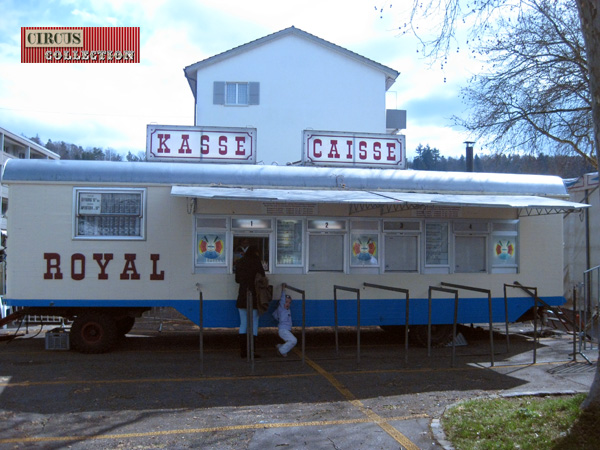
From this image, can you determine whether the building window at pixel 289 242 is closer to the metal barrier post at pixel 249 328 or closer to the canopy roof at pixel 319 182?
the canopy roof at pixel 319 182

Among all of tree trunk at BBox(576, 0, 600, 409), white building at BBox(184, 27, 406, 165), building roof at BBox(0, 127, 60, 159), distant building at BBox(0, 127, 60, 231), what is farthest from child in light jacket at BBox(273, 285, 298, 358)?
building roof at BBox(0, 127, 60, 159)

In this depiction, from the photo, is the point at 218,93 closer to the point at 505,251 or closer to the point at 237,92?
the point at 237,92

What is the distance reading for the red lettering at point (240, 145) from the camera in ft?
34.7

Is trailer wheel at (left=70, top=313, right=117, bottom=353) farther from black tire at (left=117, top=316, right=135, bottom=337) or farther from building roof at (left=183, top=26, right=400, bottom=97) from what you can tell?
building roof at (left=183, top=26, right=400, bottom=97)

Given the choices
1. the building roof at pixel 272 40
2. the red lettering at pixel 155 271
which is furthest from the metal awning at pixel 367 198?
the building roof at pixel 272 40

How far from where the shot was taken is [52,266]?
899 cm

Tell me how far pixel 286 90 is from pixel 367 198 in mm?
18048

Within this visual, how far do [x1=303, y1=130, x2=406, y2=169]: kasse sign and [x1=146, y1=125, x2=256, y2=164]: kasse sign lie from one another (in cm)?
120

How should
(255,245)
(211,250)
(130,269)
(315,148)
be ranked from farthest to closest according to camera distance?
(315,148) → (255,245) → (211,250) → (130,269)

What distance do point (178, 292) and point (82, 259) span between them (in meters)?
1.64

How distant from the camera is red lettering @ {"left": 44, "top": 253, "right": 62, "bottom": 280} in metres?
8.98

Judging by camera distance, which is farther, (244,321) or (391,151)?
(391,151)

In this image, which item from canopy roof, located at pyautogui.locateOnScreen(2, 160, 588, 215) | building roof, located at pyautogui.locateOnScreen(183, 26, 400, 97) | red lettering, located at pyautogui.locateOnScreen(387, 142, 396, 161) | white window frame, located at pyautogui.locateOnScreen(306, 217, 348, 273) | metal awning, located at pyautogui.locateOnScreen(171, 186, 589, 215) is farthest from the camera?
building roof, located at pyautogui.locateOnScreen(183, 26, 400, 97)

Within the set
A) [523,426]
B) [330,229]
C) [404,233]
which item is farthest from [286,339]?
[523,426]
